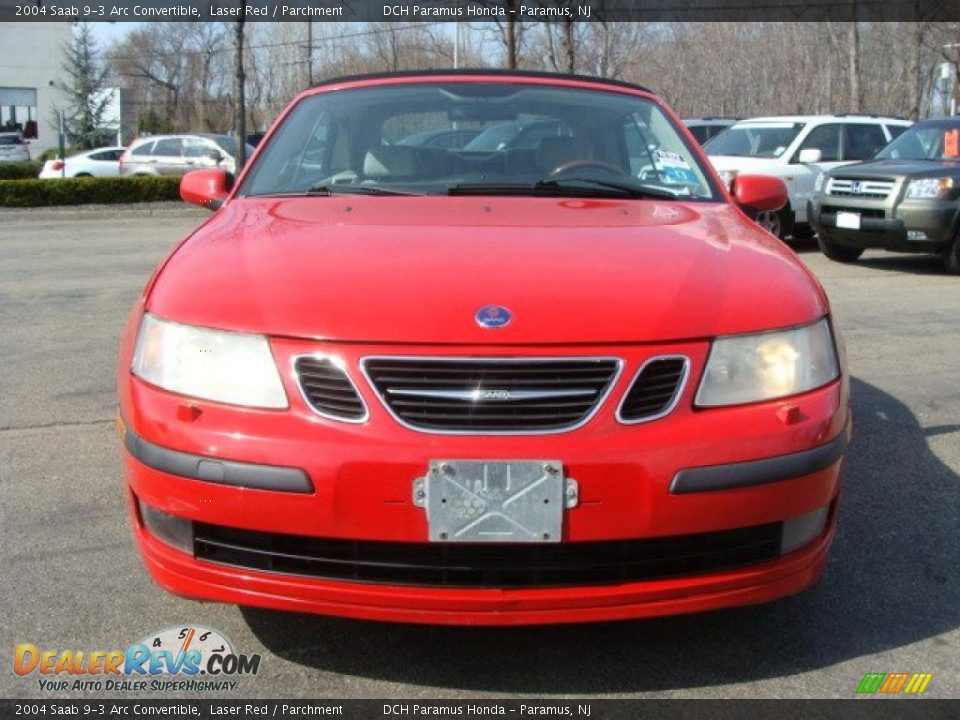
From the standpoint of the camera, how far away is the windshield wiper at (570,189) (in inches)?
146

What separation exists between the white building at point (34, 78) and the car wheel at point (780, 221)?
45519 millimetres

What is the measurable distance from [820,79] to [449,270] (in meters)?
40.5

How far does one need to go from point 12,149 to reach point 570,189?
3846 cm

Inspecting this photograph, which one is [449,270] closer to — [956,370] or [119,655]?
[119,655]

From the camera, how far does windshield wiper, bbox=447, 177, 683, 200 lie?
146 inches

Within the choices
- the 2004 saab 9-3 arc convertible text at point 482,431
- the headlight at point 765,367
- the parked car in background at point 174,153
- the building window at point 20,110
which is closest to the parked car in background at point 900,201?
the 2004 saab 9-3 arc convertible text at point 482,431

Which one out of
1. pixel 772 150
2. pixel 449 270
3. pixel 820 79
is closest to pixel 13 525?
pixel 449 270

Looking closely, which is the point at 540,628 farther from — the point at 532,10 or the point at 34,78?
the point at 34,78

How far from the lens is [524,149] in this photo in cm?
409

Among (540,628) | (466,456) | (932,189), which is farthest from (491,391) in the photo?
(932,189)

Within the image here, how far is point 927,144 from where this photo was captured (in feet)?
37.4

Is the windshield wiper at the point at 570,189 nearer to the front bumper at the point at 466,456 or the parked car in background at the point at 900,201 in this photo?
the front bumper at the point at 466,456

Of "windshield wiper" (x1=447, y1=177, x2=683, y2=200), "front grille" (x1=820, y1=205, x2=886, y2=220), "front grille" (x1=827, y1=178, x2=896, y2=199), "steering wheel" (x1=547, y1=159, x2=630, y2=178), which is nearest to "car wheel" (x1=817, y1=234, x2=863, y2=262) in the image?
"front grille" (x1=820, y1=205, x2=886, y2=220)

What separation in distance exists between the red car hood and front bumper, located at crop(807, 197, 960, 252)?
7.69 meters
